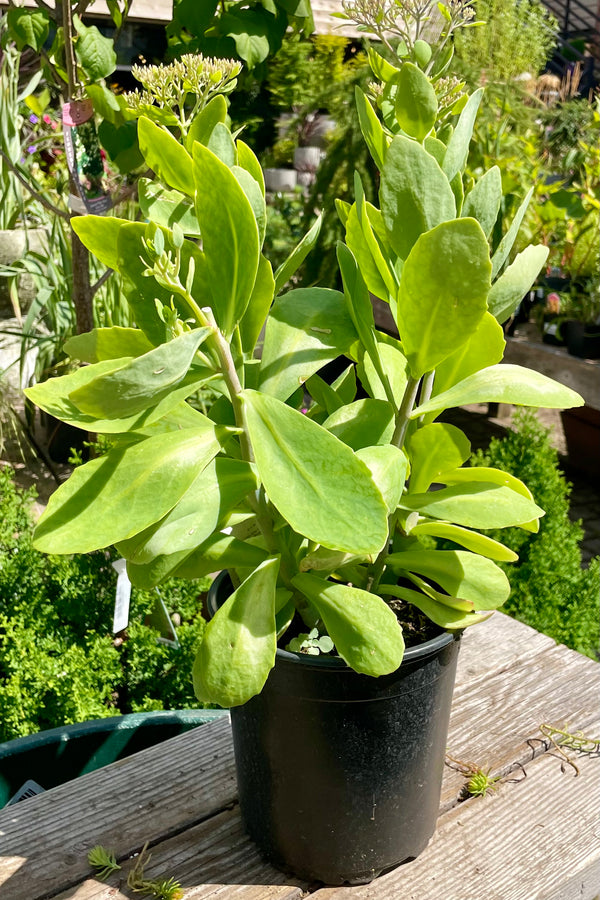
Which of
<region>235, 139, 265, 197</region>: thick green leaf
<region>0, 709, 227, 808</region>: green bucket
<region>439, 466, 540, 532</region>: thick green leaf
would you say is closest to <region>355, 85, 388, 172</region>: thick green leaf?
<region>235, 139, 265, 197</region>: thick green leaf

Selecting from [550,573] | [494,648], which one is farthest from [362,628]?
[550,573]

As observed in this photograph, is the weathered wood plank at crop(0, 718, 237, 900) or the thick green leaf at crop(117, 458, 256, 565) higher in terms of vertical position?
the thick green leaf at crop(117, 458, 256, 565)

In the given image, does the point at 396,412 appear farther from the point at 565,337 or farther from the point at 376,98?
the point at 565,337

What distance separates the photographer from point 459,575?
85 cm

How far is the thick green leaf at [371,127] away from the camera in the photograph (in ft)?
2.56

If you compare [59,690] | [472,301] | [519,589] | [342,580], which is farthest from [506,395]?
[519,589]

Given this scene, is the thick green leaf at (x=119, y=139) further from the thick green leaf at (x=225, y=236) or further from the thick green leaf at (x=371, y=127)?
the thick green leaf at (x=225, y=236)

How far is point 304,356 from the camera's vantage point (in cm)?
79

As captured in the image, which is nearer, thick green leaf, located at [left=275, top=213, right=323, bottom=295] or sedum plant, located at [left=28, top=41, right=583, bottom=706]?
sedum plant, located at [left=28, top=41, right=583, bottom=706]

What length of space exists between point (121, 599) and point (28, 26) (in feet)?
4.25

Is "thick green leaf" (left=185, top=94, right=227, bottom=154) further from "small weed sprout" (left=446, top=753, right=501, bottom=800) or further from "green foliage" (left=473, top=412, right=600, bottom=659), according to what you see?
"green foliage" (left=473, top=412, right=600, bottom=659)

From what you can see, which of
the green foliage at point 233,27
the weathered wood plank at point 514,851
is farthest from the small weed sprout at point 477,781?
the green foliage at point 233,27

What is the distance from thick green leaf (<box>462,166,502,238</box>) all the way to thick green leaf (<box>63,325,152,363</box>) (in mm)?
338

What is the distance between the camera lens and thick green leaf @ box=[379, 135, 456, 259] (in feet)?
2.28
